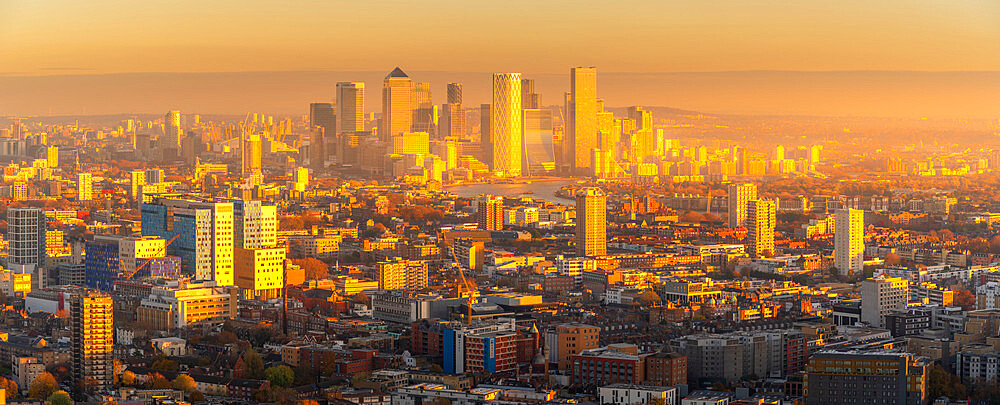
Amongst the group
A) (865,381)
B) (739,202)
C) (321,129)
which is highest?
(321,129)

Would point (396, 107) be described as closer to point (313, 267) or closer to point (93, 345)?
point (313, 267)

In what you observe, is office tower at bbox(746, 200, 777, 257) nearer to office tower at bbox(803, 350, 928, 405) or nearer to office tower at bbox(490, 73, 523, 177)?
office tower at bbox(803, 350, 928, 405)

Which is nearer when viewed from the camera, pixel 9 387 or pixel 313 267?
pixel 9 387

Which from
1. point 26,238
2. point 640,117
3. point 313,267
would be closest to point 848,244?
point 313,267

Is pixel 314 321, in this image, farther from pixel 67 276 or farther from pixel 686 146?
pixel 686 146

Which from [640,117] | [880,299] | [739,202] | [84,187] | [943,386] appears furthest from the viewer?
[640,117]

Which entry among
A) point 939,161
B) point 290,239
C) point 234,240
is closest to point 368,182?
point 939,161
